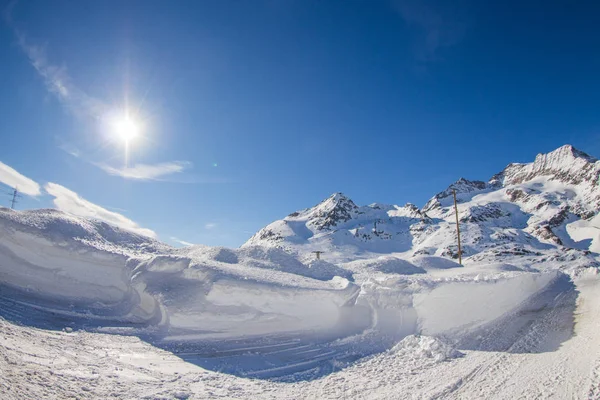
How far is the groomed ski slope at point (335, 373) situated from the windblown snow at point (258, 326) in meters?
0.04

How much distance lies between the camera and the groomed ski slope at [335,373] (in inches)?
205

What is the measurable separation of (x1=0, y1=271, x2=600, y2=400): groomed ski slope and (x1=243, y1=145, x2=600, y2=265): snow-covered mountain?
153ft

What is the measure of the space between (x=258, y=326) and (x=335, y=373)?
341 cm

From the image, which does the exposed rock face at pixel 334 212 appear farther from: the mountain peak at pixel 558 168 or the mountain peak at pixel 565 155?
the mountain peak at pixel 565 155

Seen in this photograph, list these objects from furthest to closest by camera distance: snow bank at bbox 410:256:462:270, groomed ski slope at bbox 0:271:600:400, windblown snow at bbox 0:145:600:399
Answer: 1. snow bank at bbox 410:256:462:270
2. windblown snow at bbox 0:145:600:399
3. groomed ski slope at bbox 0:271:600:400

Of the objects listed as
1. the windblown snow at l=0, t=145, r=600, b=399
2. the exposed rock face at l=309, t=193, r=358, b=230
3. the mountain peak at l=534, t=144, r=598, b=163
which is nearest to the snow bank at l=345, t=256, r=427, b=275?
the windblown snow at l=0, t=145, r=600, b=399

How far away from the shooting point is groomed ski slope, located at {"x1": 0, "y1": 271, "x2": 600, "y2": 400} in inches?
205

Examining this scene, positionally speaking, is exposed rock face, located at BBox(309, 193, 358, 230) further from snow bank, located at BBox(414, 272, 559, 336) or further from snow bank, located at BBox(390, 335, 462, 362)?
snow bank, located at BBox(390, 335, 462, 362)

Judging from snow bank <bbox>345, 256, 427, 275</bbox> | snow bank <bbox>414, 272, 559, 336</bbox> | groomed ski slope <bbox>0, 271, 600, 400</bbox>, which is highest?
snow bank <bbox>345, 256, 427, 275</bbox>

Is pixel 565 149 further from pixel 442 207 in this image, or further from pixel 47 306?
pixel 47 306

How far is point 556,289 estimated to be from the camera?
40.7ft

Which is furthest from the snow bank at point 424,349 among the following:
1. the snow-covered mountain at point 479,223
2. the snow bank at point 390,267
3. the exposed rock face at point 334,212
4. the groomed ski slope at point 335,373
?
the exposed rock face at point 334,212

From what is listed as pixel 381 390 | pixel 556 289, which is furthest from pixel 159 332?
pixel 556 289

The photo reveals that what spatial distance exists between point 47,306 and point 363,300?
382 inches
